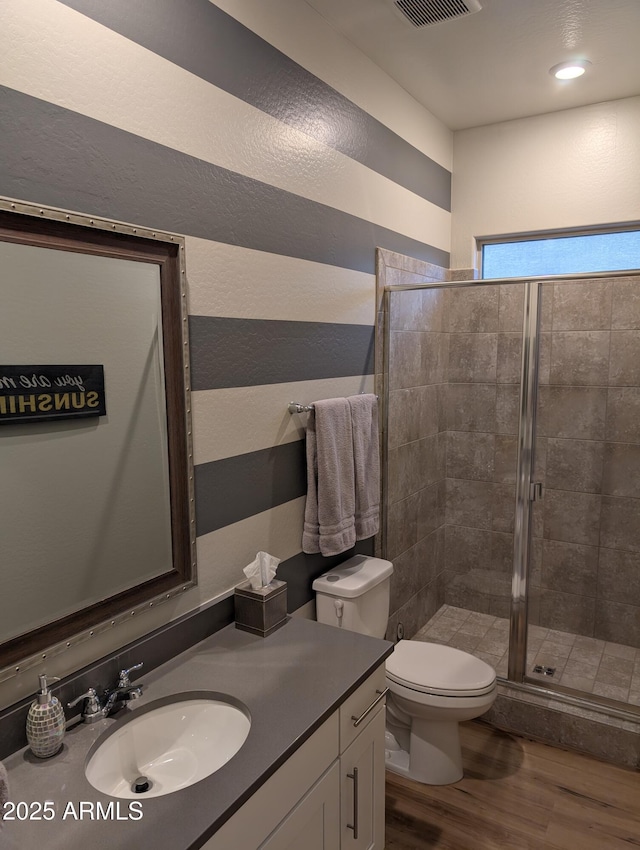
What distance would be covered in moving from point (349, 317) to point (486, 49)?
122 cm

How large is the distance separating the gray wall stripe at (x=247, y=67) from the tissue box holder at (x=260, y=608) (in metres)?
1.45

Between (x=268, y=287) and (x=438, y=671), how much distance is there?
1.59m

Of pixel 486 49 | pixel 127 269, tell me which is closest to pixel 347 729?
pixel 127 269

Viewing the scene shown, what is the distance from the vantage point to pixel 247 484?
1.91 metres

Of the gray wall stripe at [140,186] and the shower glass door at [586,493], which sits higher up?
the gray wall stripe at [140,186]

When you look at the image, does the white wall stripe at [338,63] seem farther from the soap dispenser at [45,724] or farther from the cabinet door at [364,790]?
the cabinet door at [364,790]

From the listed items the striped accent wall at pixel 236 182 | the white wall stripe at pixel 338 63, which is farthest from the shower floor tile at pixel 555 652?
the white wall stripe at pixel 338 63

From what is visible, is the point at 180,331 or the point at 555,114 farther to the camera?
the point at 555,114

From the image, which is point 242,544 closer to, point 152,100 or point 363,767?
point 363,767

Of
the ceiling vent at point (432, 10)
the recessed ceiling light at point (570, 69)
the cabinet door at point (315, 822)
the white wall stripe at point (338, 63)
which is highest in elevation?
the recessed ceiling light at point (570, 69)

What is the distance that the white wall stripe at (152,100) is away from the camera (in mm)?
1231

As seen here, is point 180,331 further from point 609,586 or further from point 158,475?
point 609,586

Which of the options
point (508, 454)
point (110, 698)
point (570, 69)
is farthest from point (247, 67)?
point (508, 454)

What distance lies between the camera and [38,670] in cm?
130
